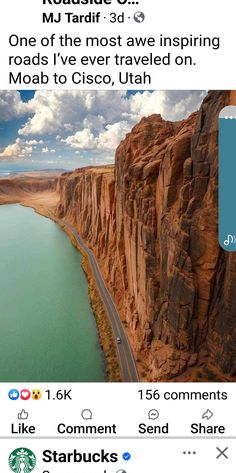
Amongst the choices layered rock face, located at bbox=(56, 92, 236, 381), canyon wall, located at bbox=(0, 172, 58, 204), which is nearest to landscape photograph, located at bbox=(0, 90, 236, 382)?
layered rock face, located at bbox=(56, 92, 236, 381)
